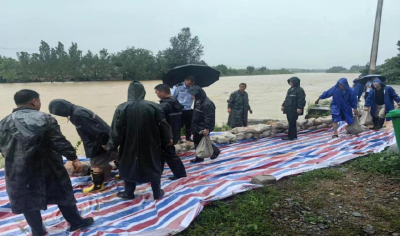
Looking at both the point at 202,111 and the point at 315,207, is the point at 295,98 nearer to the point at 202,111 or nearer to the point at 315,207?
the point at 202,111

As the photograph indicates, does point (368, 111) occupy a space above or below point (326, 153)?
above

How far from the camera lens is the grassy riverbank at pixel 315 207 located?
2770 mm

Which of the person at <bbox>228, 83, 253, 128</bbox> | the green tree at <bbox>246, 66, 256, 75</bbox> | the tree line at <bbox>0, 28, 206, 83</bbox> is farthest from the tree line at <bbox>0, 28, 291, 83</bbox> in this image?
the green tree at <bbox>246, 66, 256, 75</bbox>

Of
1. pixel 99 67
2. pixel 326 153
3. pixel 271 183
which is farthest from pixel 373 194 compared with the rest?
pixel 99 67

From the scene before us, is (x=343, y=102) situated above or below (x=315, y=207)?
above

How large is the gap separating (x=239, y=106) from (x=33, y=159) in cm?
506

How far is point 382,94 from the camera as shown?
6.86 metres

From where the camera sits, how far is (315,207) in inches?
126

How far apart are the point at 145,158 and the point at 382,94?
6117mm

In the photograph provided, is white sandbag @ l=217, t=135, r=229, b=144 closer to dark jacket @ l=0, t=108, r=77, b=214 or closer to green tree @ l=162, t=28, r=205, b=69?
dark jacket @ l=0, t=108, r=77, b=214

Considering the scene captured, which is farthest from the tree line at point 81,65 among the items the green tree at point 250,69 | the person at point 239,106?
the green tree at point 250,69

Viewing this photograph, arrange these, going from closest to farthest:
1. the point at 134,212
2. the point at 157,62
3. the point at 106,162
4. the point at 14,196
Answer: the point at 14,196 < the point at 134,212 < the point at 106,162 < the point at 157,62

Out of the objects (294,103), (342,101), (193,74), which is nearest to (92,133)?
(193,74)

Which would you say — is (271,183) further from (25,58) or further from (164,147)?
(25,58)
